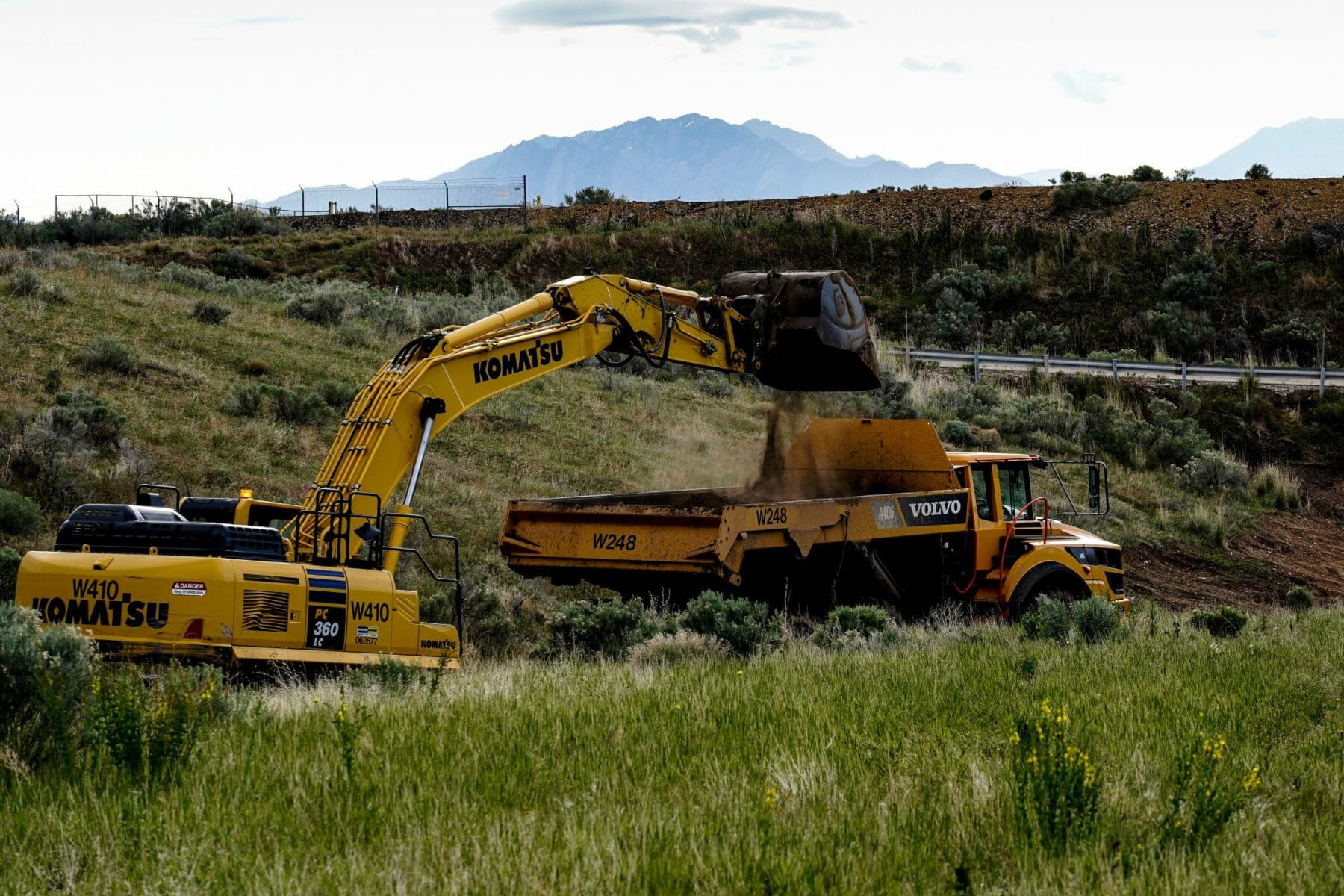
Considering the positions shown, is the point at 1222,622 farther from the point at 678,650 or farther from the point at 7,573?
the point at 7,573

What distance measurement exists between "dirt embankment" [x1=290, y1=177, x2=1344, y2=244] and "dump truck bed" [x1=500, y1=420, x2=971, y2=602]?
42.7 metres

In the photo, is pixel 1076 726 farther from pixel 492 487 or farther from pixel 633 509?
pixel 492 487

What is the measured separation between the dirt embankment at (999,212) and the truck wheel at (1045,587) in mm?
42225

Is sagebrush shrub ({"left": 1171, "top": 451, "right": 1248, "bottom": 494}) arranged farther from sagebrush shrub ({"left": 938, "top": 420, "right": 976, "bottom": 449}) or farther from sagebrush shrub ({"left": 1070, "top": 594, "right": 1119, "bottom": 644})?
sagebrush shrub ({"left": 1070, "top": 594, "right": 1119, "bottom": 644})

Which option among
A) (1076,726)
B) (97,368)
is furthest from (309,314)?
(1076,726)

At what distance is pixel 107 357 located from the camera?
2131 centimetres

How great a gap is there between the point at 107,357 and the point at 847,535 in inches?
494

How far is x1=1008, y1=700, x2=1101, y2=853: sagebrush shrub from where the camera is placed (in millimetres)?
5484

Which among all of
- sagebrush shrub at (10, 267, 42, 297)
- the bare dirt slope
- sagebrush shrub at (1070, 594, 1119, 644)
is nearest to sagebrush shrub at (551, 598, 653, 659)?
sagebrush shrub at (1070, 594, 1119, 644)

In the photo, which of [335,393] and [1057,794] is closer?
[1057,794]

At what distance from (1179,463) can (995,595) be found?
1811cm

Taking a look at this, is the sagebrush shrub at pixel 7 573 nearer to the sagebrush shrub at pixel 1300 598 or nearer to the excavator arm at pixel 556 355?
the excavator arm at pixel 556 355

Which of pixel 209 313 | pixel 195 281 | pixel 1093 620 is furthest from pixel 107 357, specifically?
pixel 1093 620

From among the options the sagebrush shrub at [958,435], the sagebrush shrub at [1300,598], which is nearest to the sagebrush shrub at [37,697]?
the sagebrush shrub at [1300,598]
